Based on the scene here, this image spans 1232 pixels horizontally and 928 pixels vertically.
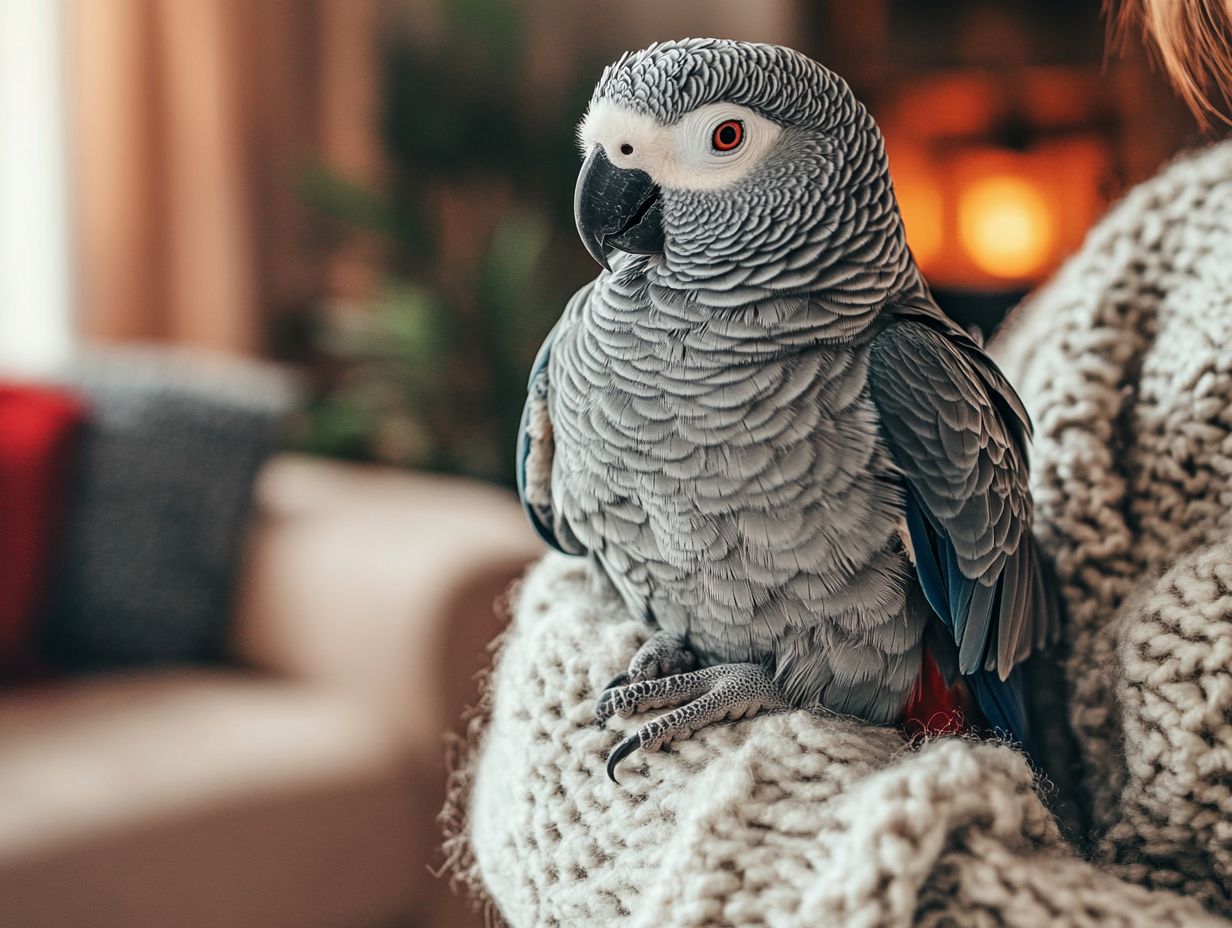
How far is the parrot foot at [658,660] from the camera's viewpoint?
1.79 ft

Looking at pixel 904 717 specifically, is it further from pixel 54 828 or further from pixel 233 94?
pixel 233 94

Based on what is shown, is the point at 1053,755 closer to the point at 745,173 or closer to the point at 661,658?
the point at 661,658

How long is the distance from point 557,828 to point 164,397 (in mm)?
1187

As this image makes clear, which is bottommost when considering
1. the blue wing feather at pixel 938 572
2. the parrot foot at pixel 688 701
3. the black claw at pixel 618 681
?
the parrot foot at pixel 688 701

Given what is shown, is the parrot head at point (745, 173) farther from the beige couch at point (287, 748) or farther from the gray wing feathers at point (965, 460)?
the beige couch at point (287, 748)

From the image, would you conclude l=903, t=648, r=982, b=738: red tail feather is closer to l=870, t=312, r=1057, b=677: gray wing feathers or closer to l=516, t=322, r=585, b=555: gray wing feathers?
l=870, t=312, r=1057, b=677: gray wing feathers

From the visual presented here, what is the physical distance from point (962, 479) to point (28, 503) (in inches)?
49.6

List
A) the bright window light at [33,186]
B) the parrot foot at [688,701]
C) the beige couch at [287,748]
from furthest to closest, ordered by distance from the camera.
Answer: the bright window light at [33,186]
the beige couch at [287,748]
the parrot foot at [688,701]

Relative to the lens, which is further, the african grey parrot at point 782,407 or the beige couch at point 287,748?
the beige couch at point 287,748

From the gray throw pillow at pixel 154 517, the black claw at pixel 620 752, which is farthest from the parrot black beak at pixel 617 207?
the gray throw pillow at pixel 154 517

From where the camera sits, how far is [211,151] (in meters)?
2.22

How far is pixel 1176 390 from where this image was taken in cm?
54

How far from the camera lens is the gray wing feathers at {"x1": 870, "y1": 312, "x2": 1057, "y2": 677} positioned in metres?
0.51

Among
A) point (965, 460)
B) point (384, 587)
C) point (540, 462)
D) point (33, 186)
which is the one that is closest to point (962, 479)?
point (965, 460)
